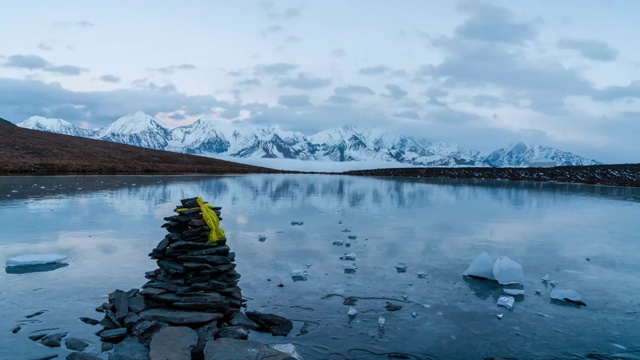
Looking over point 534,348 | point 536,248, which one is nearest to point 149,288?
point 534,348

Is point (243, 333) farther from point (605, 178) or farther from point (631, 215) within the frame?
point (605, 178)

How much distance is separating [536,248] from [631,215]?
15.7 m

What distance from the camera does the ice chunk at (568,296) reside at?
9042 millimetres

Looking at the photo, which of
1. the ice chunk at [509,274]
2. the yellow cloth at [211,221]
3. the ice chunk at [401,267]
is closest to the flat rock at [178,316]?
the yellow cloth at [211,221]

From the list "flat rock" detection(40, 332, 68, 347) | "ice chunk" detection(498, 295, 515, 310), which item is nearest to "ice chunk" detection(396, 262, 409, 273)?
"ice chunk" detection(498, 295, 515, 310)

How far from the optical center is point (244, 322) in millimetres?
7492

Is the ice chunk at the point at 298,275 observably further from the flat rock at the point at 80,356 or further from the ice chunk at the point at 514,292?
the flat rock at the point at 80,356

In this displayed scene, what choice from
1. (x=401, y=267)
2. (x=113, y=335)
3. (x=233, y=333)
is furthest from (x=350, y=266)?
(x=113, y=335)

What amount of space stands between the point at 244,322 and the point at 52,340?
2.86m

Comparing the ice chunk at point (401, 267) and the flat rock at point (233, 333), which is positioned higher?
the ice chunk at point (401, 267)

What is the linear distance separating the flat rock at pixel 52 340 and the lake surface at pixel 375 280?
111 mm

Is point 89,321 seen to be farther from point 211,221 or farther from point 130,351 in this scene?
point 211,221

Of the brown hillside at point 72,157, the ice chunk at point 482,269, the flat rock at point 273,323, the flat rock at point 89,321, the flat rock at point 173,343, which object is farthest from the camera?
the brown hillside at point 72,157

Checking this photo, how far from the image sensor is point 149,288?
8.07 meters
